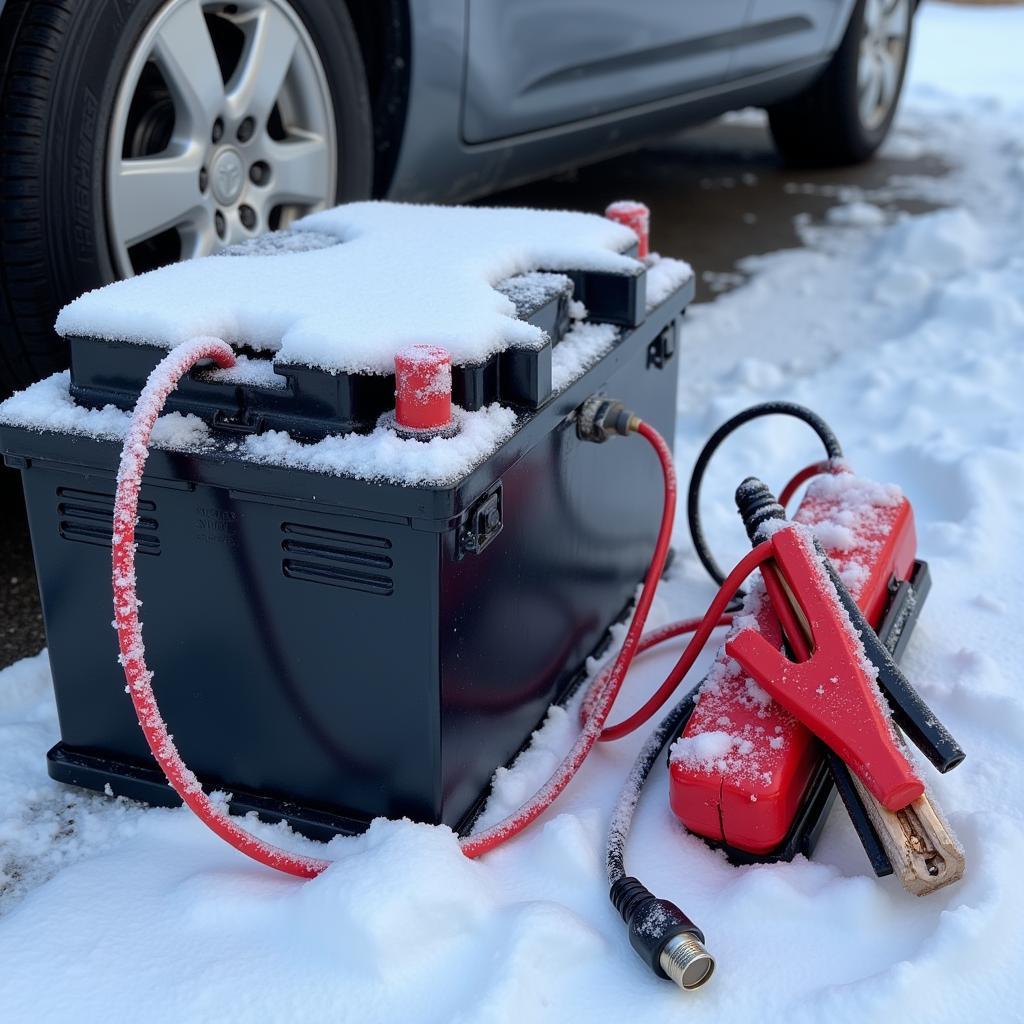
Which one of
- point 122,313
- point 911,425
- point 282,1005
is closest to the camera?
point 282,1005

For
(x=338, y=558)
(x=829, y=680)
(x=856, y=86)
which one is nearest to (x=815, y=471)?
(x=829, y=680)

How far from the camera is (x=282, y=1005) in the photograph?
3.61ft

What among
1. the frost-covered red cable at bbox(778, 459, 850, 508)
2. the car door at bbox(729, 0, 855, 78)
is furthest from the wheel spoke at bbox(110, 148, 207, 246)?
the car door at bbox(729, 0, 855, 78)

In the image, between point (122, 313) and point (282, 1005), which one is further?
point (122, 313)

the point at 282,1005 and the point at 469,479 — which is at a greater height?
the point at 469,479

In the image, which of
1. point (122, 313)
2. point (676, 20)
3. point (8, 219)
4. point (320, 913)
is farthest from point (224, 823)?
point (676, 20)

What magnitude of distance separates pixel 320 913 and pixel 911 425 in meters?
1.62

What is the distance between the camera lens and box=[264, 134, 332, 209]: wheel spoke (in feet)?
6.57

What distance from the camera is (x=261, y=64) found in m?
1.91

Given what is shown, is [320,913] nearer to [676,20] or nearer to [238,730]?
[238,730]

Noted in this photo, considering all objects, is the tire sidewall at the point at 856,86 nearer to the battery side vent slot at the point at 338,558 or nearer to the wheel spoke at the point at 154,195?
the wheel spoke at the point at 154,195

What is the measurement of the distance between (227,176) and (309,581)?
96cm

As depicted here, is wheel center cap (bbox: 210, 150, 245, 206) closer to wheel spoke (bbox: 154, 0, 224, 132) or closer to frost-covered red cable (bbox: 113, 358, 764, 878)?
wheel spoke (bbox: 154, 0, 224, 132)

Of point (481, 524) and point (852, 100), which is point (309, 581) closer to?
point (481, 524)
